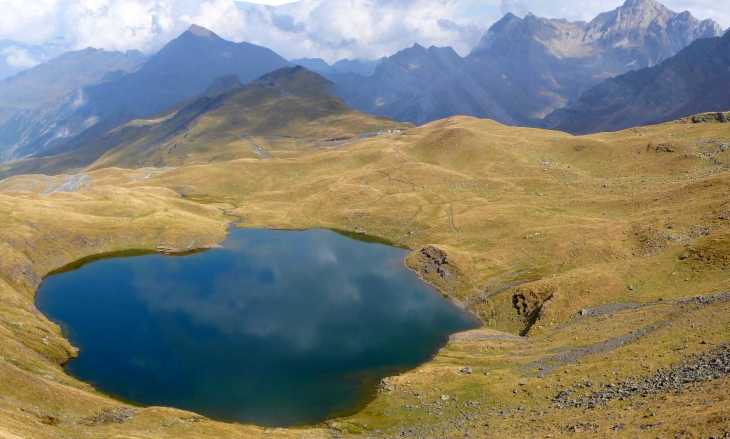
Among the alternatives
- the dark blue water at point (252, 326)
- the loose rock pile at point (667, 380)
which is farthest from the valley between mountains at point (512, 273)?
the dark blue water at point (252, 326)

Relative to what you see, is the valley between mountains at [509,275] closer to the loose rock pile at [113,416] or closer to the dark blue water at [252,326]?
the loose rock pile at [113,416]

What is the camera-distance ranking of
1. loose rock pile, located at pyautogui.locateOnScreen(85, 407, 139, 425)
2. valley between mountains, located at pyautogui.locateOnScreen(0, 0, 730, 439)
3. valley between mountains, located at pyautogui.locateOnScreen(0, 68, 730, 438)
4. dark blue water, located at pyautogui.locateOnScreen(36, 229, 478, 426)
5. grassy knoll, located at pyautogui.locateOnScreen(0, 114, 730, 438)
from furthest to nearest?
dark blue water, located at pyautogui.locateOnScreen(36, 229, 478, 426) → loose rock pile, located at pyautogui.locateOnScreen(85, 407, 139, 425) → grassy knoll, located at pyautogui.locateOnScreen(0, 114, 730, 438) → valley between mountains, located at pyautogui.locateOnScreen(0, 68, 730, 438) → valley between mountains, located at pyautogui.locateOnScreen(0, 0, 730, 439)

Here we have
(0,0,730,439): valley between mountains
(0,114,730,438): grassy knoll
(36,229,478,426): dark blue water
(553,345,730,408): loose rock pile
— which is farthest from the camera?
(36,229,478,426): dark blue water

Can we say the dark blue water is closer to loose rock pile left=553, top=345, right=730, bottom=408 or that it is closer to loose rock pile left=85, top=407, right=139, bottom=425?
loose rock pile left=85, top=407, right=139, bottom=425

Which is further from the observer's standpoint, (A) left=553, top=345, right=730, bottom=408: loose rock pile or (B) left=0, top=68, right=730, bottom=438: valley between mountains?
(B) left=0, top=68, right=730, bottom=438: valley between mountains

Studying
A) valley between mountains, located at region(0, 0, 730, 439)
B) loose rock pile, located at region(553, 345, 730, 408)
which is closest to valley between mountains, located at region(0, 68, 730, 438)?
loose rock pile, located at region(553, 345, 730, 408)

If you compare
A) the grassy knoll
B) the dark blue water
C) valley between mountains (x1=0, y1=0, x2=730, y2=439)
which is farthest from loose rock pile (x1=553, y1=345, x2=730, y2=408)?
the dark blue water

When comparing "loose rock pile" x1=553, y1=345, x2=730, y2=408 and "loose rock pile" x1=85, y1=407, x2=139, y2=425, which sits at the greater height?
"loose rock pile" x1=553, y1=345, x2=730, y2=408

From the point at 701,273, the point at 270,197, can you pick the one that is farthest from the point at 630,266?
the point at 270,197
